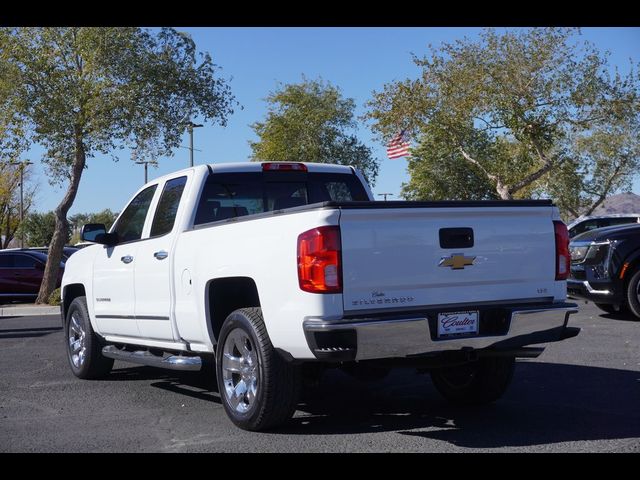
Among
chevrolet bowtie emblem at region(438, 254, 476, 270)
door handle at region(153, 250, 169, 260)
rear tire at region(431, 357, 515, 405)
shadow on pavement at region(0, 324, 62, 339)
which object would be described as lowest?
shadow on pavement at region(0, 324, 62, 339)

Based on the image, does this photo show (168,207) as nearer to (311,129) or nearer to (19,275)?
(19,275)

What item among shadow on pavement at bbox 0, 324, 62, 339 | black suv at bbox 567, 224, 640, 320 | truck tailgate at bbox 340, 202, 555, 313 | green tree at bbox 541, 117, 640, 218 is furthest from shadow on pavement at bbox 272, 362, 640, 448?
green tree at bbox 541, 117, 640, 218

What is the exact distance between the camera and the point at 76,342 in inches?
352

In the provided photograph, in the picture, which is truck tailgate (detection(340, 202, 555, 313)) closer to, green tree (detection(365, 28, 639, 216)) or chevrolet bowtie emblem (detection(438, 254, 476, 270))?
chevrolet bowtie emblem (detection(438, 254, 476, 270))

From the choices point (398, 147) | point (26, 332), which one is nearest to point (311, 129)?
point (398, 147)

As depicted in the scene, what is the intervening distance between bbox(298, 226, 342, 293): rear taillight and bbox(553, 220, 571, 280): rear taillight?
5.82ft

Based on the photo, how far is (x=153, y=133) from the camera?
21.0 metres

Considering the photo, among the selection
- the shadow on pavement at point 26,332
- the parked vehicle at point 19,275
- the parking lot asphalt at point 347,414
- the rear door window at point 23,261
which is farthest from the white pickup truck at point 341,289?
the rear door window at point 23,261

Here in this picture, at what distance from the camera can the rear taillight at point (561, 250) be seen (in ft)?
19.5

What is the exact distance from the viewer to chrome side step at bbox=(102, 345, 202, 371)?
21.7 ft

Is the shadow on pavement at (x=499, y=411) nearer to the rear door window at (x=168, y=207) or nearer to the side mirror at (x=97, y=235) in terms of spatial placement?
the rear door window at (x=168, y=207)

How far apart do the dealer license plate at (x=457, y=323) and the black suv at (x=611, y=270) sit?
7318 mm
